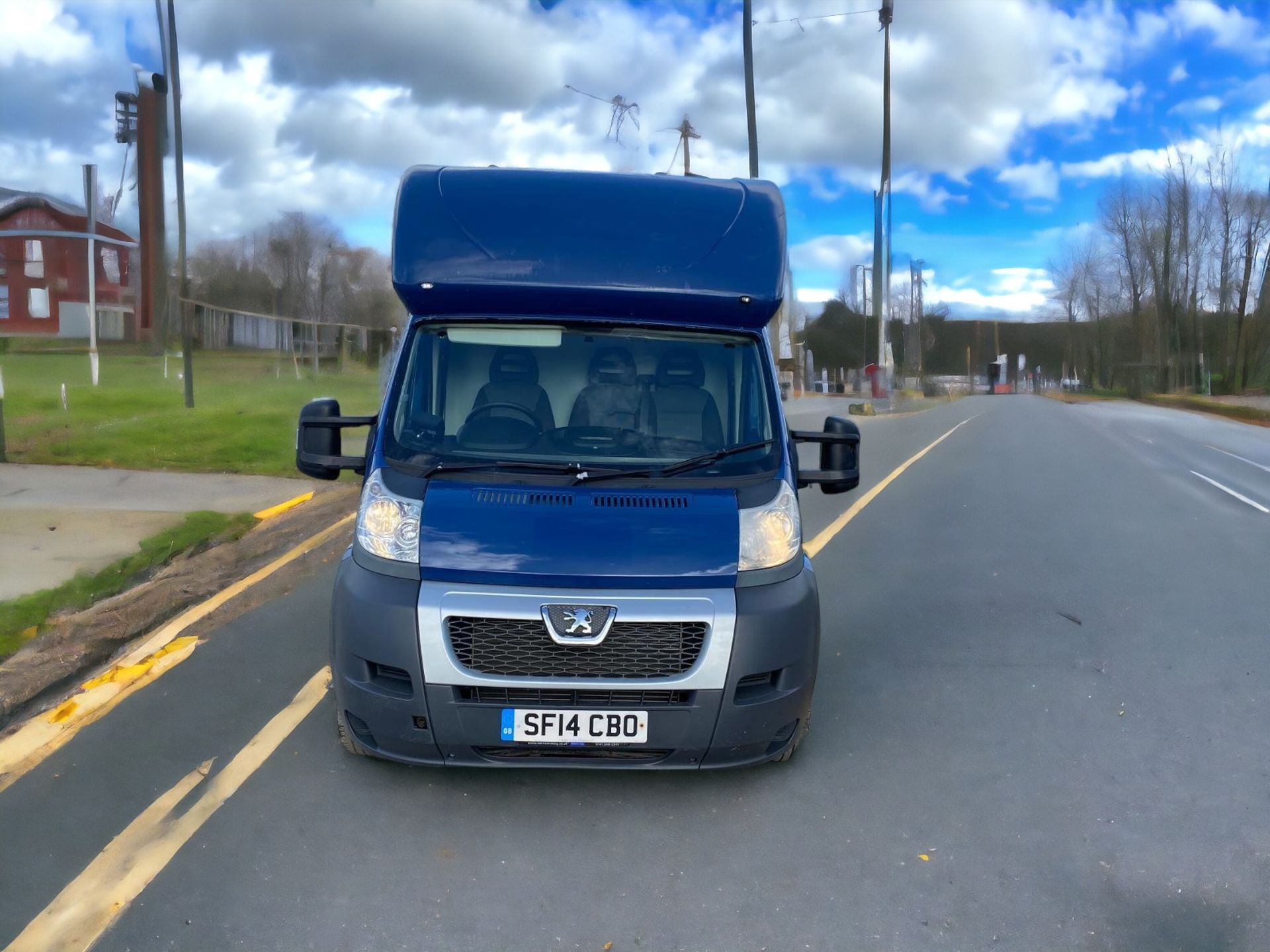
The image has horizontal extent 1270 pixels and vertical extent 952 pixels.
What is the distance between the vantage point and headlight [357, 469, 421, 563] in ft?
13.4

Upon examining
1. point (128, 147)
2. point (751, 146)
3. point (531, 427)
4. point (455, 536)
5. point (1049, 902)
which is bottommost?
point (1049, 902)

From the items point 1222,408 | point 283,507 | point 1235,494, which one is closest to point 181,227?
point 283,507

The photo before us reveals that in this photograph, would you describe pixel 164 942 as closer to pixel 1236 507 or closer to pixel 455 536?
pixel 455 536

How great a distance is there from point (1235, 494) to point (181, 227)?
20.5 metres

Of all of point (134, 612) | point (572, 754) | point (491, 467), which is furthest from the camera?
point (134, 612)

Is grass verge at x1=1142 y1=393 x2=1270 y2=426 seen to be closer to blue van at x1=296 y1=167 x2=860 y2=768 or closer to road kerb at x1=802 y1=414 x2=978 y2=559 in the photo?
road kerb at x1=802 y1=414 x2=978 y2=559

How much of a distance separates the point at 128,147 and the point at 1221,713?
62.6ft

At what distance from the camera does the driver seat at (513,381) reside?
5.00 m

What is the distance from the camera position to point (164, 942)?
10.7 feet

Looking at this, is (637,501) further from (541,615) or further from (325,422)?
(325,422)

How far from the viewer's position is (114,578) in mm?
7797

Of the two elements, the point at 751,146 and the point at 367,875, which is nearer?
the point at 367,875

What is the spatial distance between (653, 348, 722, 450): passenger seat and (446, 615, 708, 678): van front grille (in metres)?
1.10

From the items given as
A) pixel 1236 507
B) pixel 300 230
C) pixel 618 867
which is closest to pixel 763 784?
pixel 618 867
